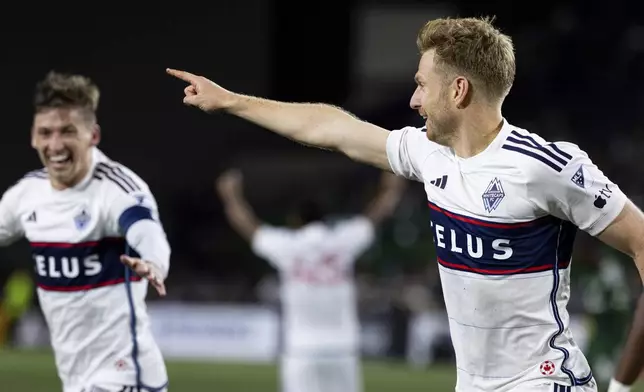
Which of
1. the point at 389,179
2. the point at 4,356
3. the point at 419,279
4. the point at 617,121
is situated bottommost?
the point at 4,356

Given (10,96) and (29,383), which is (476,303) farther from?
(10,96)

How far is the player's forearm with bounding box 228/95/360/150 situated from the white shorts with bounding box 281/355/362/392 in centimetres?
666

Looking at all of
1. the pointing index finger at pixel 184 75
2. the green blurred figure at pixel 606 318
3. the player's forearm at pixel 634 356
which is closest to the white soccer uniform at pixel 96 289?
the pointing index finger at pixel 184 75

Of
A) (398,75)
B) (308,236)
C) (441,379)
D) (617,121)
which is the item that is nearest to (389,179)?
(308,236)

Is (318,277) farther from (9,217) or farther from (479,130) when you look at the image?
(479,130)

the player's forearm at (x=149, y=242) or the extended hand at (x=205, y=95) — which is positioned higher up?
the extended hand at (x=205, y=95)

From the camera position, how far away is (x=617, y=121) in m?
23.1

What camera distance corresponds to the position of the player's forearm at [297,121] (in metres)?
4.44

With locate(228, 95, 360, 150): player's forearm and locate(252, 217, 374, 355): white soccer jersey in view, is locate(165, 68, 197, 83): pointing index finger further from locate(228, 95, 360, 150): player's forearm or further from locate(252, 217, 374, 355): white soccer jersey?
locate(252, 217, 374, 355): white soccer jersey

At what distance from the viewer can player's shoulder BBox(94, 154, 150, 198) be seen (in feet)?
17.8

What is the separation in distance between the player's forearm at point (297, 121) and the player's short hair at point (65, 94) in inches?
56.2

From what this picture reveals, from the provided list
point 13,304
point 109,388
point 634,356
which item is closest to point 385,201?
point 109,388

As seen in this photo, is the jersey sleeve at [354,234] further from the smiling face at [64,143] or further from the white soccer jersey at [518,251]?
the white soccer jersey at [518,251]

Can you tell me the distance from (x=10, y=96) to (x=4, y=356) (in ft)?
36.2
